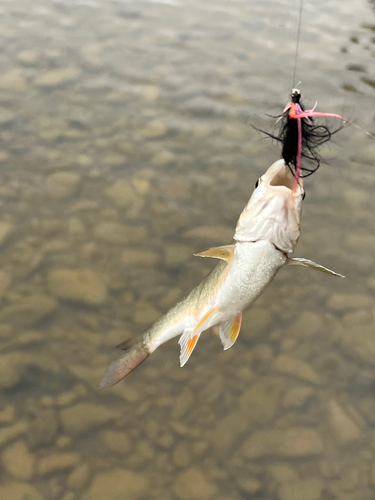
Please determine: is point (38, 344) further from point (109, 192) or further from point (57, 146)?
point (57, 146)

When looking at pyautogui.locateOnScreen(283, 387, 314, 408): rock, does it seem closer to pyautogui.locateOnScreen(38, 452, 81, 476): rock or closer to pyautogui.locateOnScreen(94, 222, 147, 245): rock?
pyautogui.locateOnScreen(38, 452, 81, 476): rock

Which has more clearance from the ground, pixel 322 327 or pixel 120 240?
pixel 120 240

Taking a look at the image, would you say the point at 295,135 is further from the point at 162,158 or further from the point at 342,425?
the point at 162,158

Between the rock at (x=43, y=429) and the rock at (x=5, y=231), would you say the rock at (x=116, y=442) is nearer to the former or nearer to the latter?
the rock at (x=43, y=429)

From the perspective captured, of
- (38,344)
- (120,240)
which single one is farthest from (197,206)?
(38,344)

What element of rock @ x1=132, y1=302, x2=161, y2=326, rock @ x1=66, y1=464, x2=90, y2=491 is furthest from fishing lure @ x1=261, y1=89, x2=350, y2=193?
rock @ x1=66, y1=464, x2=90, y2=491
